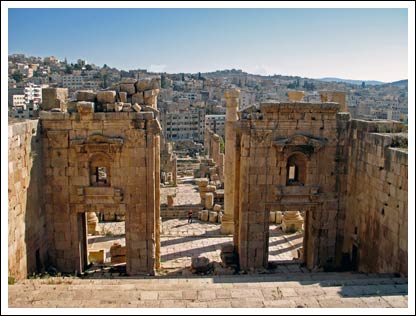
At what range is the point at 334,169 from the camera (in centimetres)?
1386

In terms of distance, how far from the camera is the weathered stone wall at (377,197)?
419 inches

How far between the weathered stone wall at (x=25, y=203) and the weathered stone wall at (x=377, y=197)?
386 inches

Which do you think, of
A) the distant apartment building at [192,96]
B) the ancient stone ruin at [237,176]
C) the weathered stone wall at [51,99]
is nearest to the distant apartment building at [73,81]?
the distant apartment building at [192,96]

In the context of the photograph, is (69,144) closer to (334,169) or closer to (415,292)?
(334,169)

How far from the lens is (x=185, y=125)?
8169 cm

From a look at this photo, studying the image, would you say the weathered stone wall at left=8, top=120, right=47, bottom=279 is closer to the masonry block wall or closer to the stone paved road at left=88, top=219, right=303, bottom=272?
the stone paved road at left=88, top=219, right=303, bottom=272

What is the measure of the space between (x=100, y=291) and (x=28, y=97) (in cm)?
8677

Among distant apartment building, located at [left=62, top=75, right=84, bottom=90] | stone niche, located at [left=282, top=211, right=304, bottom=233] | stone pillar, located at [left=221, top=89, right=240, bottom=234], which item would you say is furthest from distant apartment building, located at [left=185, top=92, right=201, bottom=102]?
stone niche, located at [left=282, top=211, right=304, bottom=233]

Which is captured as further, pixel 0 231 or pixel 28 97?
pixel 28 97

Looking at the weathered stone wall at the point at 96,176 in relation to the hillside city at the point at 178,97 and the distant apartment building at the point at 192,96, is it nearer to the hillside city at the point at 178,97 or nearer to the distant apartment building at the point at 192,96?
the hillside city at the point at 178,97

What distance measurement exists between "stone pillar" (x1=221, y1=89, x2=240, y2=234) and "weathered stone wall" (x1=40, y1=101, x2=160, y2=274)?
Result: 5.70 m

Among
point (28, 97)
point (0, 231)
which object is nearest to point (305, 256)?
point (0, 231)

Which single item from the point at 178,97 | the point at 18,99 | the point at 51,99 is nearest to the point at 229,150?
the point at 51,99

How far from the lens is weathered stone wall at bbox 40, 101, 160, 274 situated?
1287 cm
